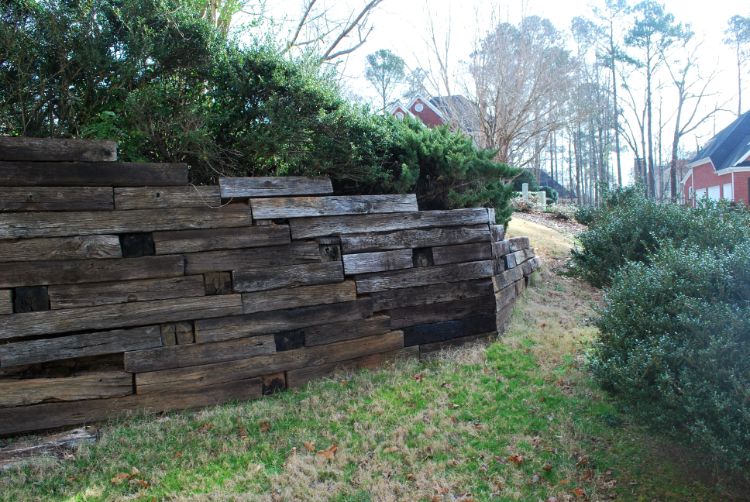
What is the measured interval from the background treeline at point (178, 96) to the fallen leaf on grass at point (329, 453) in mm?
2705

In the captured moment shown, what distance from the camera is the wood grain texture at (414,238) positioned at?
5477mm

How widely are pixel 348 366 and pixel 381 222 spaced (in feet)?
4.99

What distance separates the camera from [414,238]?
19.2 feet

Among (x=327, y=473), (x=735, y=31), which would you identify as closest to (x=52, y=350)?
(x=327, y=473)

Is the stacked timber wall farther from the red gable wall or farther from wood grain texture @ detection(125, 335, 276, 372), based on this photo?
the red gable wall

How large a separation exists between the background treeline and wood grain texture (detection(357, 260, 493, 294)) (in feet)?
3.20

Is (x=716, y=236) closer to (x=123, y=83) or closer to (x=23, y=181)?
(x=123, y=83)

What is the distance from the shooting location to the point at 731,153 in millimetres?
23625

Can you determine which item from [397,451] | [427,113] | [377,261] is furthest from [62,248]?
[427,113]

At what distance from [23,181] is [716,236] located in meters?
6.49

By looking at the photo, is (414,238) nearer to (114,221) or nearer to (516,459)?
(516,459)

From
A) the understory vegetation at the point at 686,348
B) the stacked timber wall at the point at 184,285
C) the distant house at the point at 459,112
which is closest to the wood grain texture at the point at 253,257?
the stacked timber wall at the point at 184,285

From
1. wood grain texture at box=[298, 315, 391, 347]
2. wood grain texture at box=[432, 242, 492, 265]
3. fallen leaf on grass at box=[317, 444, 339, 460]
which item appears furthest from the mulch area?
fallen leaf on grass at box=[317, 444, 339, 460]

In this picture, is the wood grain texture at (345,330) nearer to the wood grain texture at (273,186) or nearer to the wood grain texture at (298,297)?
the wood grain texture at (298,297)
